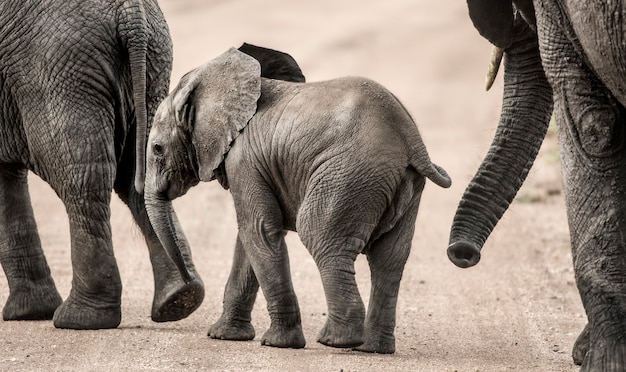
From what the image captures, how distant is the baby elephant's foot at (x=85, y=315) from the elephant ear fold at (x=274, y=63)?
1.58 meters

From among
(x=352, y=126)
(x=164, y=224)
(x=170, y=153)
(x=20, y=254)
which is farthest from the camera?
(x=20, y=254)

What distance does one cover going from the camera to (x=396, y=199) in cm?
693

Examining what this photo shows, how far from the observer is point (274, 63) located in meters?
7.82

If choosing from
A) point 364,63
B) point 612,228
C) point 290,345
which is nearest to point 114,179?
point 290,345

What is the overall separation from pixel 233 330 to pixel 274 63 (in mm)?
1487

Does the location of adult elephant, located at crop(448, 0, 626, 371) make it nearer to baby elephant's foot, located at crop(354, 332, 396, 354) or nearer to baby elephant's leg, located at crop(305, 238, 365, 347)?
baby elephant's leg, located at crop(305, 238, 365, 347)

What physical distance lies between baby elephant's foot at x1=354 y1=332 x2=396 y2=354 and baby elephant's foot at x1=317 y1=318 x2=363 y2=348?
22 centimetres

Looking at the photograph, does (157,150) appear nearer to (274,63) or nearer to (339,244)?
(274,63)

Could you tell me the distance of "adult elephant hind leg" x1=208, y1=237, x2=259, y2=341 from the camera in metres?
7.62

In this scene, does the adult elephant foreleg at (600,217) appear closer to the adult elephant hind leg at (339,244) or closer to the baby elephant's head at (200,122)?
the adult elephant hind leg at (339,244)

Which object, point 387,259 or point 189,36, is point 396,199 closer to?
point 387,259

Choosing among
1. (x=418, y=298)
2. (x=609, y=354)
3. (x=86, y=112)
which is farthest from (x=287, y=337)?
(x=418, y=298)

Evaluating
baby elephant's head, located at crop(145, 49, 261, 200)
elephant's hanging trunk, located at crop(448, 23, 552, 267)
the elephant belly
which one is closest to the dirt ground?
elephant's hanging trunk, located at crop(448, 23, 552, 267)

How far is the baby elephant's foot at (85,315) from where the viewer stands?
786cm
